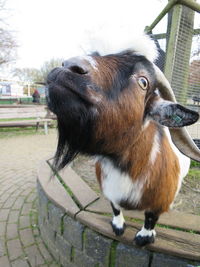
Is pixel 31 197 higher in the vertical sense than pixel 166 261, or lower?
lower

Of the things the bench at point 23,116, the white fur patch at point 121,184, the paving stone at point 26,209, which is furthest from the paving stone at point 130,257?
the bench at point 23,116

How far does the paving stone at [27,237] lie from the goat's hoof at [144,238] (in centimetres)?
155

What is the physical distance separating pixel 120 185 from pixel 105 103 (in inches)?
30.1

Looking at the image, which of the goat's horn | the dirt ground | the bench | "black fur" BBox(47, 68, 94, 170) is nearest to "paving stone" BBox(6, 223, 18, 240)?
the dirt ground

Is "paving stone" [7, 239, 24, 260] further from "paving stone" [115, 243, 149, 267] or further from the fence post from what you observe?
the fence post

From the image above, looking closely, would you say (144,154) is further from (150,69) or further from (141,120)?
(150,69)

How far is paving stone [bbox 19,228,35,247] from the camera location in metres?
2.69

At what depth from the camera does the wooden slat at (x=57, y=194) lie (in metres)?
2.27

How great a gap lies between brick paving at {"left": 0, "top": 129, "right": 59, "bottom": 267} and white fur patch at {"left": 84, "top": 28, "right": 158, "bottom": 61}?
243 centimetres

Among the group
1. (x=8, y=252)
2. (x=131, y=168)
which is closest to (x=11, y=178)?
(x=8, y=252)

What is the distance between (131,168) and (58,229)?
1428 millimetres

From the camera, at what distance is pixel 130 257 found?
1912 mm

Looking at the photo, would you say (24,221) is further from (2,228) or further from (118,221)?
(118,221)

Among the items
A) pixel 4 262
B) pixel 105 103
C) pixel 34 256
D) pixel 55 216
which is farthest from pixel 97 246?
pixel 105 103
